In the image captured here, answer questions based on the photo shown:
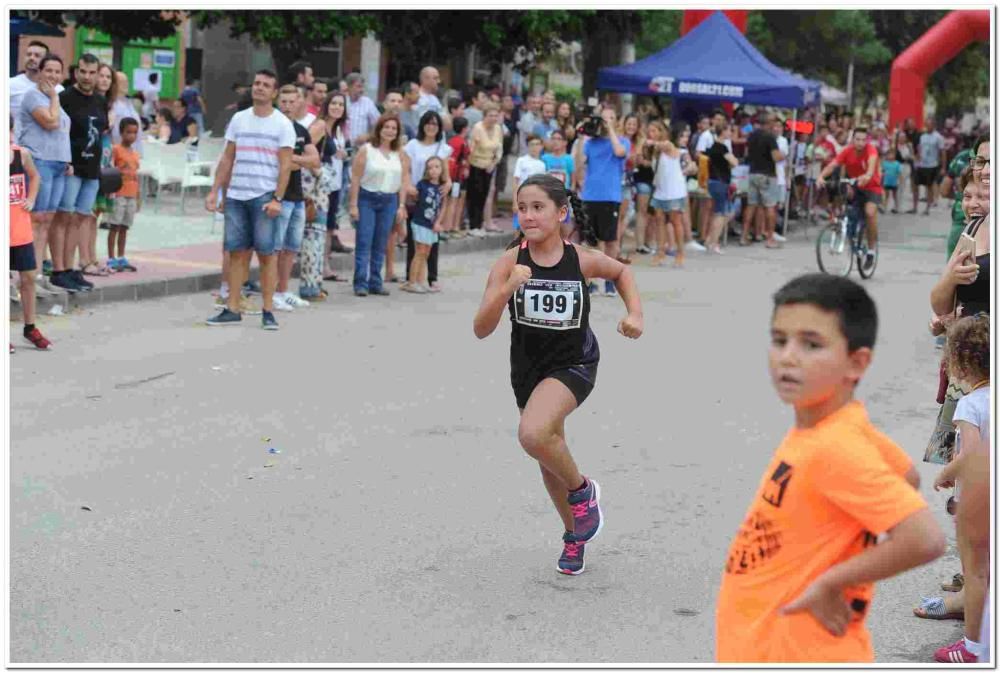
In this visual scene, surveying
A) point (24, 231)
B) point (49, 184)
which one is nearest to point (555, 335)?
point (24, 231)

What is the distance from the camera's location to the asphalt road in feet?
16.5

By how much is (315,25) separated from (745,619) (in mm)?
20587

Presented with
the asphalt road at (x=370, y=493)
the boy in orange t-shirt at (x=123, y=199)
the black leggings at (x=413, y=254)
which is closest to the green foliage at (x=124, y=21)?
the boy in orange t-shirt at (x=123, y=199)

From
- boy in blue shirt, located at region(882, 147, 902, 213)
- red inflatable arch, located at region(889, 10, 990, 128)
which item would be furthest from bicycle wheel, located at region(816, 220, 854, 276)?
red inflatable arch, located at region(889, 10, 990, 128)

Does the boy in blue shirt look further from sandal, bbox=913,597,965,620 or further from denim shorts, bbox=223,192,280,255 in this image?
sandal, bbox=913,597,965,620

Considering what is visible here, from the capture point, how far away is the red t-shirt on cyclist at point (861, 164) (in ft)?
56.8

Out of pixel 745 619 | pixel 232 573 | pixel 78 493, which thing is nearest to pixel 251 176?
pixel 78 493

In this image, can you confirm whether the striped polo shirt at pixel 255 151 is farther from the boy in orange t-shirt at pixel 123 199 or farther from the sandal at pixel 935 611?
the sandal at pixel 935 611

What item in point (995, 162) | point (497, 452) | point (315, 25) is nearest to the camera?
point (995, 162)

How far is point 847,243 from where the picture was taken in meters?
17.5

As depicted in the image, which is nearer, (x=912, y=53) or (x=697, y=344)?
(x=697, y=344)
